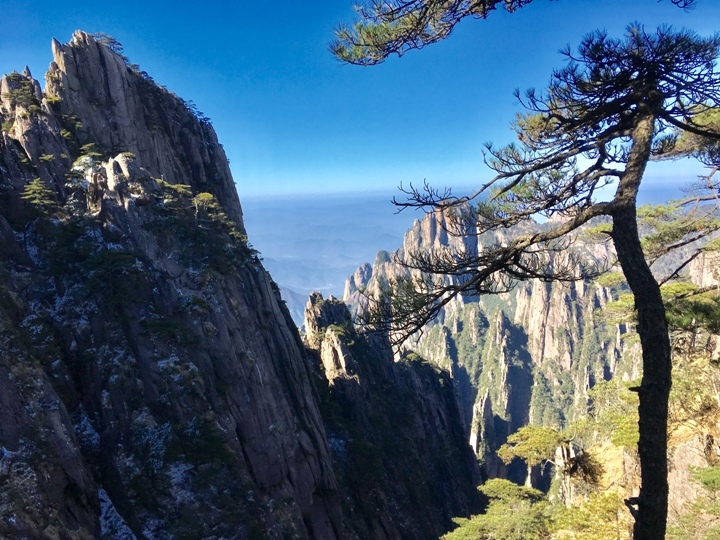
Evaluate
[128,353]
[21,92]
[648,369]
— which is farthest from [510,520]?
[21,92]

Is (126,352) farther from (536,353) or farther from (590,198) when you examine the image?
(536,353)

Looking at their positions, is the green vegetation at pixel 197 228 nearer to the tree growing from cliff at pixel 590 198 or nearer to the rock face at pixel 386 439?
the rock face at pixel 386 439

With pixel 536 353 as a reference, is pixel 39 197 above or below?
above

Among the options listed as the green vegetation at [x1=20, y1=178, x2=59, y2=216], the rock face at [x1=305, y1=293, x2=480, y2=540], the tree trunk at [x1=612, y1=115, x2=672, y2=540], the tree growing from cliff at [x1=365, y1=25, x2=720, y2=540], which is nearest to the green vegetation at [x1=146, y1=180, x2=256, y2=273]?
the green vegetation at [x1=20, y1=178, x2=59, y2=216]

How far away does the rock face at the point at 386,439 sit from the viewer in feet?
106

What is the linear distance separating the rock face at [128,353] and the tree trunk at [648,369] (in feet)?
43.2

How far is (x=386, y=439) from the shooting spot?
40531 mm

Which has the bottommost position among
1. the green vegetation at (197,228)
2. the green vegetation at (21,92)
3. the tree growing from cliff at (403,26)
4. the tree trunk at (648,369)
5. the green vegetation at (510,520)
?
the green vegetation at (510,520)

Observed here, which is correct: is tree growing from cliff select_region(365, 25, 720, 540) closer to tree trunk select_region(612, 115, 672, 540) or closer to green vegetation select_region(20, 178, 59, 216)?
tree trunk select_region(612, 115, 672, 540)

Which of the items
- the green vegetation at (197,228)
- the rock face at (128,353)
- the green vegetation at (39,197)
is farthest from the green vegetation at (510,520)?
the green vegetation at (39,197)

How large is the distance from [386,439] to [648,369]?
39.3m

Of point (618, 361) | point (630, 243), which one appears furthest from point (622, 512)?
point (618, 361)

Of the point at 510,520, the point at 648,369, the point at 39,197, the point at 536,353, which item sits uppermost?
the point at 39,197

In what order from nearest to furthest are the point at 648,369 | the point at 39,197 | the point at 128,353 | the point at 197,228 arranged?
the point at 648,369, the point at 128,353, the point at 39,197, the point at 197,228
